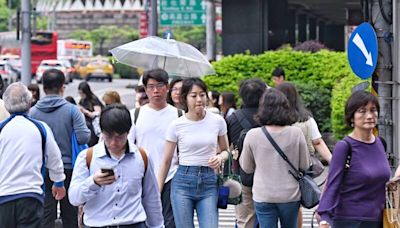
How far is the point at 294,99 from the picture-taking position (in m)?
9.33

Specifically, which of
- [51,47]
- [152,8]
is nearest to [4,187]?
[152,8]

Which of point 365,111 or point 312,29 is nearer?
point 365,111

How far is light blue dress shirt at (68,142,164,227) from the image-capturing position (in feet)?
20.6

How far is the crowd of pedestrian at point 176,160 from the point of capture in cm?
633

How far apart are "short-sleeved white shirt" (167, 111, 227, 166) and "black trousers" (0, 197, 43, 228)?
1.48 meters

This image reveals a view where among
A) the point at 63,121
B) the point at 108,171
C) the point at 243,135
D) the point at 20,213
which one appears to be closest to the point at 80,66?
the point at 63,121

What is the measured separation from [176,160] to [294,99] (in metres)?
1.26

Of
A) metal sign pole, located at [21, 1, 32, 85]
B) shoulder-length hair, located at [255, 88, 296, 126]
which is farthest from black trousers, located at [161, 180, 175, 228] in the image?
metal sign pole, located at [21, 1, 32, 85]

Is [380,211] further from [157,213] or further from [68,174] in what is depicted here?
[68,174]

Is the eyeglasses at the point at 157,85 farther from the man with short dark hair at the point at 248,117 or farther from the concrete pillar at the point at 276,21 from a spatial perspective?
the concrete pillar at the point at 276,21

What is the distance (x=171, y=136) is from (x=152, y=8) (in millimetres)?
16920

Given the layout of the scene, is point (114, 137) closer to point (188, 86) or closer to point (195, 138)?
point (195, 138)

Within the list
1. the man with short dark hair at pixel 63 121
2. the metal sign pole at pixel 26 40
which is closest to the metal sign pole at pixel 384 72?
the man with short dark hair at pixel 63 121

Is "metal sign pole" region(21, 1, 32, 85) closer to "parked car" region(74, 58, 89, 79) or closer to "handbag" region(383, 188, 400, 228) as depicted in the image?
"handbag" region(383, 188, 400, 228)
